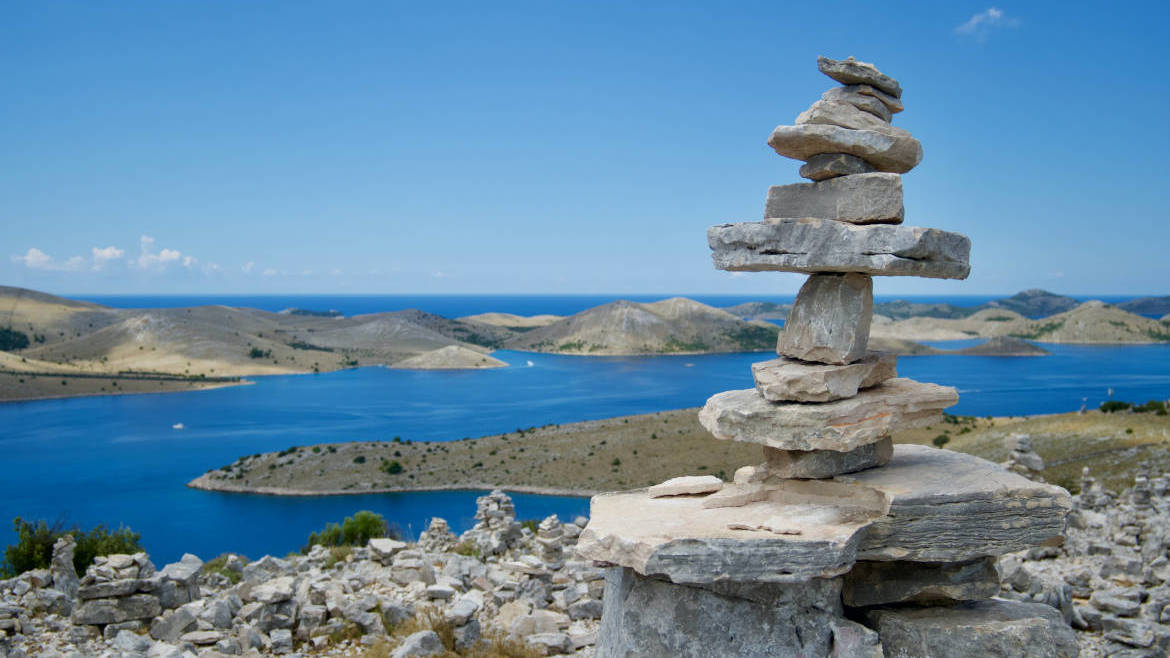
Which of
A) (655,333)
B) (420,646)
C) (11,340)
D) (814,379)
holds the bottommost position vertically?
(11,340)

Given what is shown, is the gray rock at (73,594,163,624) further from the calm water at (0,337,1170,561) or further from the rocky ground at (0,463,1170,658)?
the calm water at (0,337,1170,561)

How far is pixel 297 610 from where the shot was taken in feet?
44.0

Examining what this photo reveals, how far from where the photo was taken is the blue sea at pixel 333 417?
5788 cm

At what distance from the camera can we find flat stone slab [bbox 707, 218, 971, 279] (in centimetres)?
897

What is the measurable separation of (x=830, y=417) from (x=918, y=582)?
2192 mm

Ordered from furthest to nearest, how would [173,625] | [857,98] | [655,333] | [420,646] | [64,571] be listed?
[655,333]
[64,571]
[173,625]
[420,646]
[857,98]

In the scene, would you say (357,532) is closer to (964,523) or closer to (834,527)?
(834,527)

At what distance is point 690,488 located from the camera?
10320 mm

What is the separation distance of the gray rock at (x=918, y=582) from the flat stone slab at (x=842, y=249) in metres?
3.51

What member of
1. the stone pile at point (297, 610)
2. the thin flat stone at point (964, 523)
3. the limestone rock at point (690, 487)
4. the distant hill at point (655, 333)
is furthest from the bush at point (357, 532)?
the distant hill at point (655, 333)

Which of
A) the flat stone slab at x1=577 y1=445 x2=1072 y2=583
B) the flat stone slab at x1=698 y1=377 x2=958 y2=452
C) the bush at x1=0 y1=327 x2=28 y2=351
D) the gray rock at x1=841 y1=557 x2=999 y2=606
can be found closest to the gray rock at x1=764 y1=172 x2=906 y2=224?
the flat stone slab at x1=698 y1=377 x2=958 y2=452

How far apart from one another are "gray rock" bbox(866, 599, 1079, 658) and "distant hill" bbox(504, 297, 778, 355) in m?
158

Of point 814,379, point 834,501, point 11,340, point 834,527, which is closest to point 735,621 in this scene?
point 834,527

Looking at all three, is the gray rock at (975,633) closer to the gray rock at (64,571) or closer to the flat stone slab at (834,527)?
the flat stone slab at (834,527)
